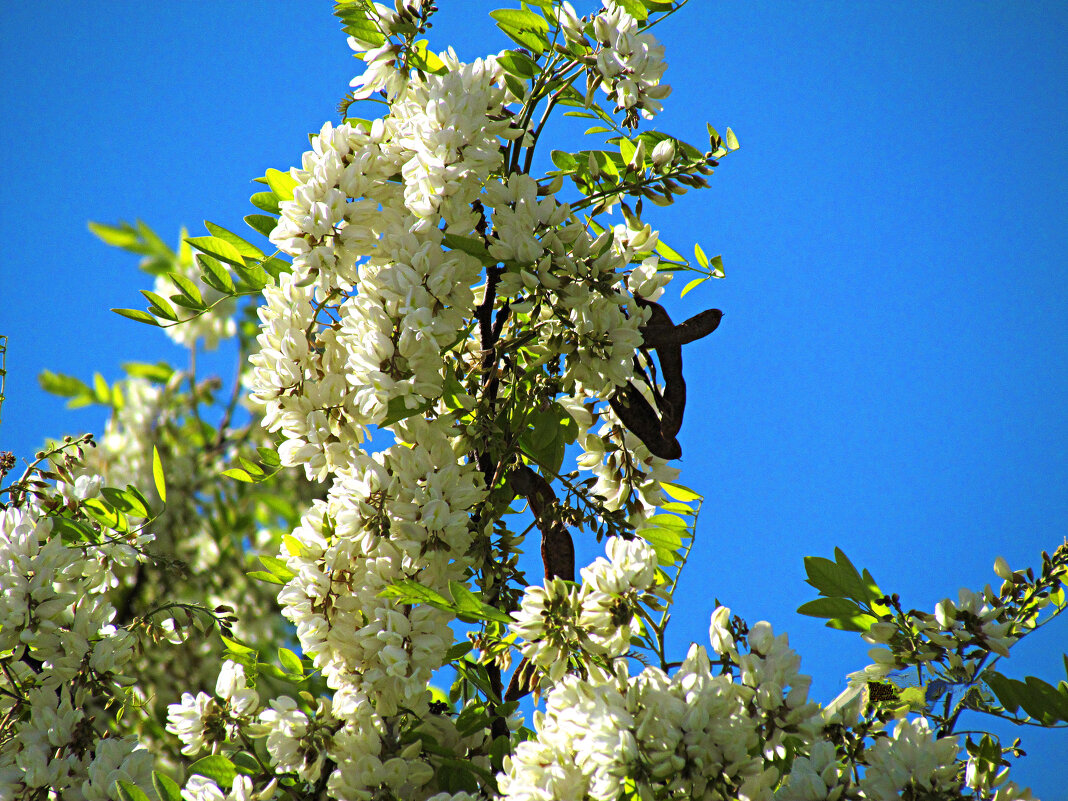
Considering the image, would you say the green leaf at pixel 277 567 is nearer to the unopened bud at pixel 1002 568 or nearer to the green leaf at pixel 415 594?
the green leaf at pixel 415 594

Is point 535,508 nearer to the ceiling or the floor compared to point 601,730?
nearer to the ceiling

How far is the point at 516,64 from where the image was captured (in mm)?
693

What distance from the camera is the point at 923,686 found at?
2.14 ft

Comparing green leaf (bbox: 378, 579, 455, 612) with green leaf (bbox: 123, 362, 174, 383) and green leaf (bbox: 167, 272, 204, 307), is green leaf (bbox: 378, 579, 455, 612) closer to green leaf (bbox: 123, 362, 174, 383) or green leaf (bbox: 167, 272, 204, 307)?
green leaf (bbox: 167, 272, 204, 307)

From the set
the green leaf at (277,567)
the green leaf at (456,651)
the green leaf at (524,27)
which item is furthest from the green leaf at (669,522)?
the green leaf at (524,27)

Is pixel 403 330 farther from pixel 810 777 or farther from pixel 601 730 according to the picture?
pixel 810 777

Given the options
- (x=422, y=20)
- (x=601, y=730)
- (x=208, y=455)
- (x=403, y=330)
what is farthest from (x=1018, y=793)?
(x=208, y=455)

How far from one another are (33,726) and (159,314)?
38 centimetres

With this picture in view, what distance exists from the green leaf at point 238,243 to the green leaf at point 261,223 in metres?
0.03

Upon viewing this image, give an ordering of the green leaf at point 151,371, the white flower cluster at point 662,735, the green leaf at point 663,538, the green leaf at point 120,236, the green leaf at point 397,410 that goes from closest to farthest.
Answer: the white flower cluster at point 662,735, the green leaf at point 397,410, the green leaf at point 663,538, the green leaf at point 120,236, the green leaf at point 151,371

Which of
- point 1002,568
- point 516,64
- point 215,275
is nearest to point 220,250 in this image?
point 215,275

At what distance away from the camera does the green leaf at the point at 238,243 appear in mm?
750

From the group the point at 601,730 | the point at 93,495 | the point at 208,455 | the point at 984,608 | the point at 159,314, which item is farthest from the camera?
the point at 208,455

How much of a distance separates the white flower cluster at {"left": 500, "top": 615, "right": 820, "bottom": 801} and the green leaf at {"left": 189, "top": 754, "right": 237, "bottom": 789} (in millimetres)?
224
